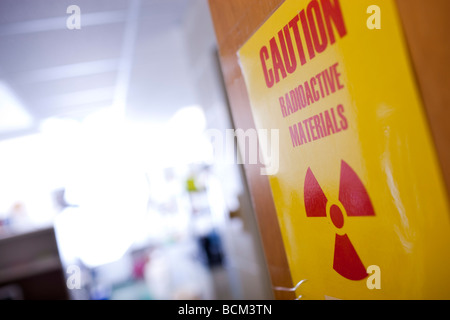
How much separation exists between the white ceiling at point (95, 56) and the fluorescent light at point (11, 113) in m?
0.07

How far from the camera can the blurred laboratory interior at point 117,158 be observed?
1973mm

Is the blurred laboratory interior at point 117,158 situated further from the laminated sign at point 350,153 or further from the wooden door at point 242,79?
the laminated sign at point 350,153

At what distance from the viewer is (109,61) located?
278 centimetres

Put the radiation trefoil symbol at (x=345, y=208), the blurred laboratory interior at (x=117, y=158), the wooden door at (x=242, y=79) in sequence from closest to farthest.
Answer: the wooden door at (x=242, y=79)
the radiation trefoil symbol at (x=345, y=208)
the blurred laboratory interior at (x=117, y=158)

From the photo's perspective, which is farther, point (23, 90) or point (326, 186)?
point (23, 90)

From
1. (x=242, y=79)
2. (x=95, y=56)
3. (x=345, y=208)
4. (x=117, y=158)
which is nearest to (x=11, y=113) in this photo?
(x=95, y=56)

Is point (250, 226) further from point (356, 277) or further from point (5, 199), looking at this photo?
point (5, 199)

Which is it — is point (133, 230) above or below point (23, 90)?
below

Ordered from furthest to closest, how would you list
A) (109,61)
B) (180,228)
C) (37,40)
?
(180,228) → (109,61) → (37,40)

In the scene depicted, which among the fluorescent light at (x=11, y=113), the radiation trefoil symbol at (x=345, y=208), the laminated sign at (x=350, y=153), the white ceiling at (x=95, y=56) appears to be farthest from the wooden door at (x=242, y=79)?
the fluorescent light at (x=11, y=113)

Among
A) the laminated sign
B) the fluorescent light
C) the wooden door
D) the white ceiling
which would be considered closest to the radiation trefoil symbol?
the laminated sign

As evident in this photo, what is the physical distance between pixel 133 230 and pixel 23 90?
4.34 meters

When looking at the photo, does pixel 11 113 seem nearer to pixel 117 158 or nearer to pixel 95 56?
pixel 95 56
